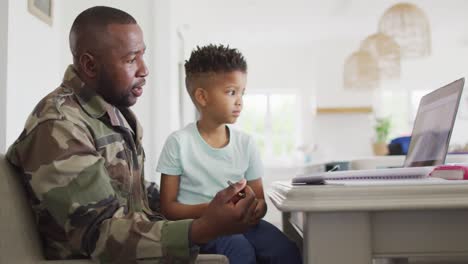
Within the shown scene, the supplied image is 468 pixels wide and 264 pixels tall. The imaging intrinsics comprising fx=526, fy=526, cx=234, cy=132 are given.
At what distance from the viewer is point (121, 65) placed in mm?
1122

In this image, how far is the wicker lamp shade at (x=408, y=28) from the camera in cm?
435

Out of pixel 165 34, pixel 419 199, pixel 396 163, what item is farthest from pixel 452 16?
pixel 419 199

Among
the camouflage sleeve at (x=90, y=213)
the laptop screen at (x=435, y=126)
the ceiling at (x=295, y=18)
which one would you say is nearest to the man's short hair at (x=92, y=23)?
the camouflage sleeve at (x=90, y=213)

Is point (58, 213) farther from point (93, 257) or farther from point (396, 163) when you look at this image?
point (396, 163)

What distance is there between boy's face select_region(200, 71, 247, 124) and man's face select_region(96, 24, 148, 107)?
0.30 m

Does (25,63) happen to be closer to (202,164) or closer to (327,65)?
(202,164)

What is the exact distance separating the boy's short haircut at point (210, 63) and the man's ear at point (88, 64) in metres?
0.40

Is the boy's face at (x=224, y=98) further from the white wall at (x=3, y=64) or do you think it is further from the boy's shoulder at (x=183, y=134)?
the white wall at (x=3, y=64)

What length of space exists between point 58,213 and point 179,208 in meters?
0.40

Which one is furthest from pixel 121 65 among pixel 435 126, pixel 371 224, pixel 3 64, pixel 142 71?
pixel 3 64

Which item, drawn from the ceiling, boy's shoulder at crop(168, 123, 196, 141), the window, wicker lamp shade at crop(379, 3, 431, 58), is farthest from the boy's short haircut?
the window

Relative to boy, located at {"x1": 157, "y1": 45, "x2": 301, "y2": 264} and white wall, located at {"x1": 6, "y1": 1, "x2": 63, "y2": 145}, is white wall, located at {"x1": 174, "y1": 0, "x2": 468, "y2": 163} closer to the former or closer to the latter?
white wall, located at {"x1": 6, "y1": 1, "x2": 63, "y2": 145}

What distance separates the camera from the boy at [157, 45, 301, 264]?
4.05ft

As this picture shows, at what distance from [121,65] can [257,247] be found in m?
0.53
